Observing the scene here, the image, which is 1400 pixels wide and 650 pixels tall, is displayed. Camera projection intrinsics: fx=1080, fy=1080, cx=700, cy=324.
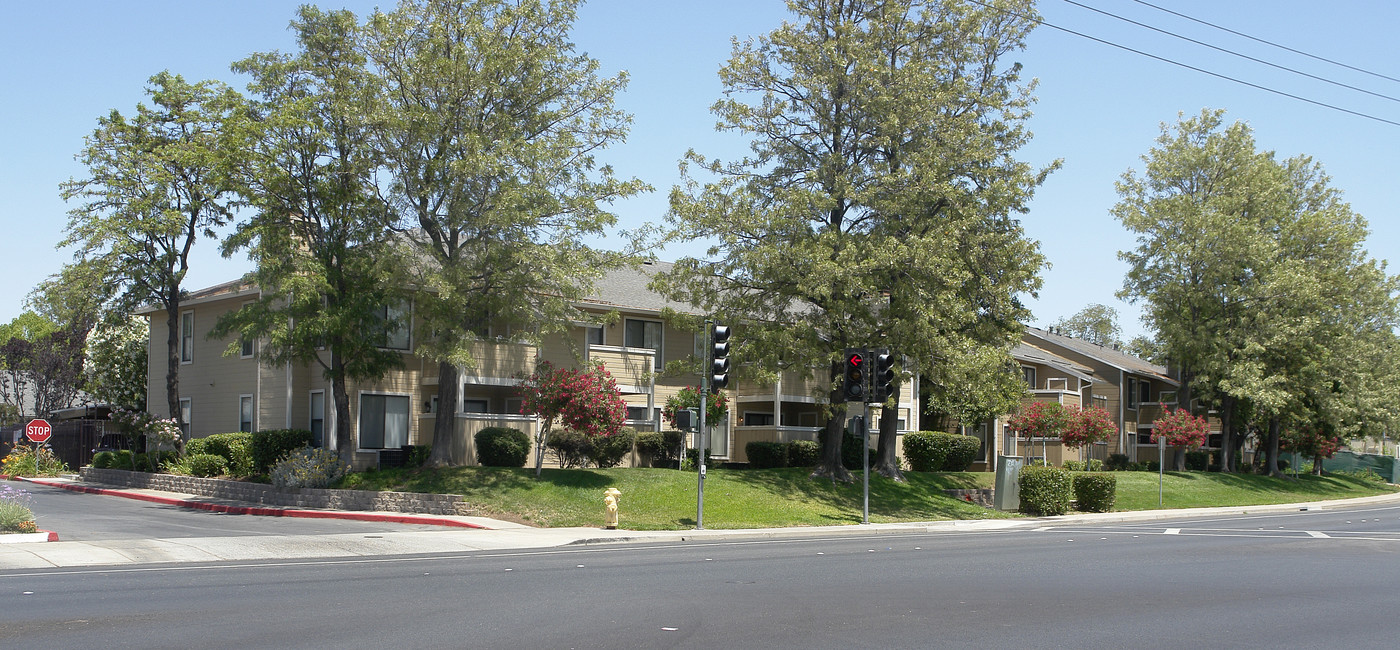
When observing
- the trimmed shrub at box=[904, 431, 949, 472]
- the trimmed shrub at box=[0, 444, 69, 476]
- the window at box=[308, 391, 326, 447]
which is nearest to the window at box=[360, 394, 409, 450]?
the window at box=[308, 391, 326, 447]

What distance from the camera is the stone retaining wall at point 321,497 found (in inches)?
1022

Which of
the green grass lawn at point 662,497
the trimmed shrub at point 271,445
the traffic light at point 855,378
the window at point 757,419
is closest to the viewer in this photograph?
the traffic light at point 855,378

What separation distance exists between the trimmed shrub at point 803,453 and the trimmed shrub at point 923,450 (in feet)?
15.4

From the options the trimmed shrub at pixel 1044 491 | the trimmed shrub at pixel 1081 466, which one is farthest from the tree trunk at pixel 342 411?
the trimmed shrub at pixel 1081 466

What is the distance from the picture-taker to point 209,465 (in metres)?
32.1

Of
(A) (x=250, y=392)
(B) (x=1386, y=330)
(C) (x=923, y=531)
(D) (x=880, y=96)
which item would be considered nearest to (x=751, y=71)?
(D) (x=880, y=96)

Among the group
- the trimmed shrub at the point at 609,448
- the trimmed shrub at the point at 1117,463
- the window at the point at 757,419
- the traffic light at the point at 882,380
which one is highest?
the traffic light at the point at 882,380

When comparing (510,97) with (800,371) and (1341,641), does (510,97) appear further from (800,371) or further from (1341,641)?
(1341,641)

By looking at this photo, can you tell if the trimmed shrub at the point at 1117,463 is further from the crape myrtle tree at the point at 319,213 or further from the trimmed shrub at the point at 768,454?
the crape myrtle tree at the point at 319,213

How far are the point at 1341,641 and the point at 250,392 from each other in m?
30.9

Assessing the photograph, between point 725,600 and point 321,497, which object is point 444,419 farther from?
point 725,600

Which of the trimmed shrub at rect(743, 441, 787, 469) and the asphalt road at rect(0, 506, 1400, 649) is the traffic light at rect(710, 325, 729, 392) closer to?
the asphalt road at rect(0, 506, 1400, 649)

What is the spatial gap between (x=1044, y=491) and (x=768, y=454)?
874 centimetres

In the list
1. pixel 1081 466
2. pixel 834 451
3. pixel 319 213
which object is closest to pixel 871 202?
pixel 834 451
